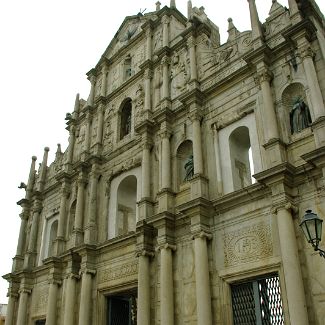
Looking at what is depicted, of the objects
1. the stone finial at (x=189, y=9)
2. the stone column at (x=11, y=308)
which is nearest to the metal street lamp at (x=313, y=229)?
the stone finial at (x=189, y=9)

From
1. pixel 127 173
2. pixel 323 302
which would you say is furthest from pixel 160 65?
pixel 323 302

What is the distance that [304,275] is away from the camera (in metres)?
9.10

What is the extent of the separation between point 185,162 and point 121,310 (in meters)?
5.14

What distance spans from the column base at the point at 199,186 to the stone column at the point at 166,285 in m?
1.59

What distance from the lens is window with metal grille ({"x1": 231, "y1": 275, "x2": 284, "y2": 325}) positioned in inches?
375

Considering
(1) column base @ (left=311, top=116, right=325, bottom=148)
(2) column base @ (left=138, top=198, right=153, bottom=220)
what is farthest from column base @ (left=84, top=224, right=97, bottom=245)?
(1) column base @ (left=311, top=116, right=325, bottom=148)

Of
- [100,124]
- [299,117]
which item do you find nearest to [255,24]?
[299,117]

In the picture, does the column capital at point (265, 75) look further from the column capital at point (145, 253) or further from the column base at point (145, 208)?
the column capital at point (145, 253)

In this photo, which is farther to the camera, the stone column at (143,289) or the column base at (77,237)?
the column base at (77,237)

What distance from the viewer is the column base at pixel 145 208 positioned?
43.0ft

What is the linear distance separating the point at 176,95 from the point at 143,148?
2.16 metres

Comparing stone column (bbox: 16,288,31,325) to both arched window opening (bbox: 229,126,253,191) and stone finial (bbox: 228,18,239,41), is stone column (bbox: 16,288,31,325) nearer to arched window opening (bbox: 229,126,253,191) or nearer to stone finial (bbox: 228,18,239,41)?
arched window opening (bbox: 229,126,253,191)

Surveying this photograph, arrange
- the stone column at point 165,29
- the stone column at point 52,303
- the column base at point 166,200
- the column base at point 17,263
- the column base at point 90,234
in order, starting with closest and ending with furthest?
the column base at point 166,200 → the column base at point 90,234 → the stone column at point 52,303 → the stone column at point 165,29 → the column base at point 17,263

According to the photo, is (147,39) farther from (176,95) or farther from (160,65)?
(176,95)
